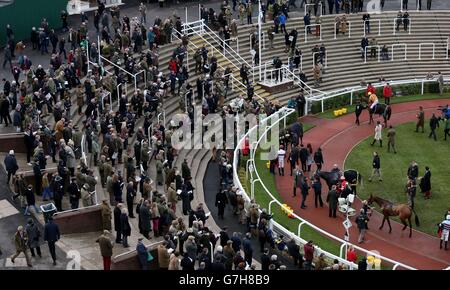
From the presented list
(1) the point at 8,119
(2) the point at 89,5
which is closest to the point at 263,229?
(1) the point at 8,119

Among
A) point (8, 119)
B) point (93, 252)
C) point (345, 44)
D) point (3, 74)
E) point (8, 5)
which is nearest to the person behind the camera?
point (93, 252)

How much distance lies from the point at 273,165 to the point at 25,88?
10.5 meters

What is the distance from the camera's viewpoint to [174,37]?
150 ft

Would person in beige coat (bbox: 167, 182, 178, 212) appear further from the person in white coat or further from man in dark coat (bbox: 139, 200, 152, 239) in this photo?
the person in white coat

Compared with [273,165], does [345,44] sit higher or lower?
higher

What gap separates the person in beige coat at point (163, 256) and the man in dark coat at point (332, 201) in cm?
801

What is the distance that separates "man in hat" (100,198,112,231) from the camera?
93.1ft

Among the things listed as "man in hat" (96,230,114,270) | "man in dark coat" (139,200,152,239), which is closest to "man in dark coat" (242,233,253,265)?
"man in dark coat" (139,200,152,239)

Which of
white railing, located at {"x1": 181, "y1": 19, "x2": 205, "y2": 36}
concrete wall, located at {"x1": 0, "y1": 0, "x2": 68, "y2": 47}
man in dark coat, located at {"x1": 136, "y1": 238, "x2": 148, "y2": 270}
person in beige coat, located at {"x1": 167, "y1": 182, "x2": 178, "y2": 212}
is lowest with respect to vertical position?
man in dark coat, located at {"x1": 136, "y1": 238, "x2": 148, "y2": 270}

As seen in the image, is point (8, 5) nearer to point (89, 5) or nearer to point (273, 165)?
point (89, 5)

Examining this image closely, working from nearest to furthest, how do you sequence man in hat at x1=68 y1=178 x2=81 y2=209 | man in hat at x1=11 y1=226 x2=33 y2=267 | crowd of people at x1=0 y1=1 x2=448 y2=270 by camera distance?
1. man in hat at x1=11 y1=226 x2=33 y2=267
2. crowd of people at x1=0 y1=1 x2=448 y2=270
3. man in hat at x1=68 y1=178 x2=81 y2=209

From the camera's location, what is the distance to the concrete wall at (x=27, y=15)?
146 feet

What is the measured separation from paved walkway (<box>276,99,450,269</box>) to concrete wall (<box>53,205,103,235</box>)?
799cm

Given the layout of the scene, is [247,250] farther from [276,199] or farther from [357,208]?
[357,208]
